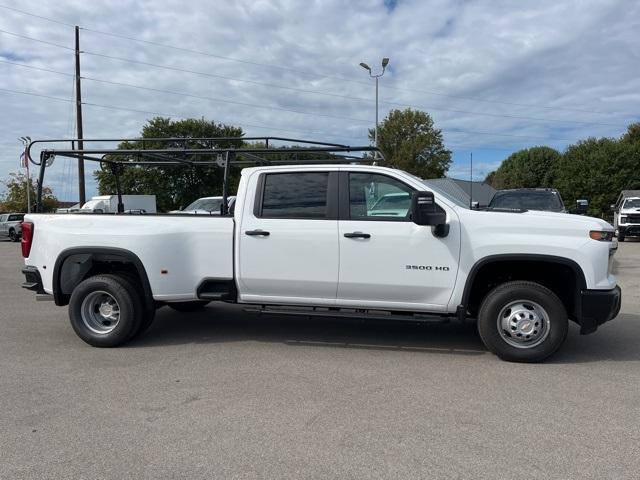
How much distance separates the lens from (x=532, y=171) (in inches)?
2571

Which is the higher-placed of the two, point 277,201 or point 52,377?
point 277,201

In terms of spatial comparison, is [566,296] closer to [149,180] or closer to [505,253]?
[505,253]

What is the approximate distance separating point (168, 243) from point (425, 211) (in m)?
2.70

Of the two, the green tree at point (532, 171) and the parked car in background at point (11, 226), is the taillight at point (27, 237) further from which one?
the green tree at point (532, 171)

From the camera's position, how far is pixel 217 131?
40500mm

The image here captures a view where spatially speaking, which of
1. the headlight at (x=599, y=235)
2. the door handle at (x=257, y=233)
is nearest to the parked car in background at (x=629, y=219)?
the headlight at (x=599, y=235)

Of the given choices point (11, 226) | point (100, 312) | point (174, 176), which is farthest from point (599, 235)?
point (11, 226)

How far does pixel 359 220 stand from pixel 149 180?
27.7 ft

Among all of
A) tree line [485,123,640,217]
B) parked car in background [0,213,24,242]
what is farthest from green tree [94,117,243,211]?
tree line [485,123,640,217]

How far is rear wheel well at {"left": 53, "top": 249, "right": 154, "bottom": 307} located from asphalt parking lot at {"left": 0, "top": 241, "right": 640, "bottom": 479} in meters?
0.61

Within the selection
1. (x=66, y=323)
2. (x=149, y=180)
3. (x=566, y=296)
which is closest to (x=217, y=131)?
(x=149, y=180)

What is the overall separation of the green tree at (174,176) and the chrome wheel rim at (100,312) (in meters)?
1.90

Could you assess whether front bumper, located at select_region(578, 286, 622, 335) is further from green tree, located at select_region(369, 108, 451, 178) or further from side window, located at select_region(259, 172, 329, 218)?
green tree, located at select_region(369, 108, 451, 178)

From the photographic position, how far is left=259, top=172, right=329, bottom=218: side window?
554cm
